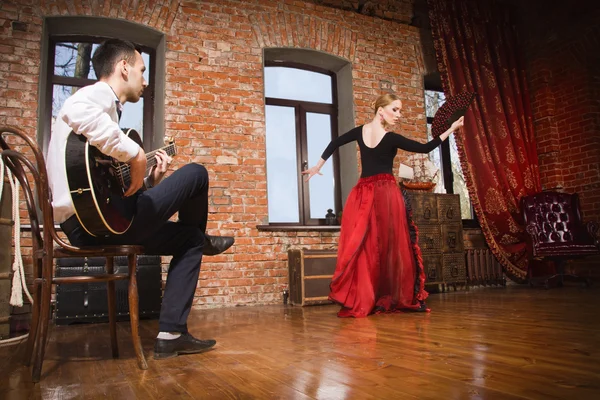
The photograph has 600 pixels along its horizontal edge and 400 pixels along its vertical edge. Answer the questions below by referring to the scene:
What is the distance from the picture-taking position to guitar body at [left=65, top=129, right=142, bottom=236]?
1.59m

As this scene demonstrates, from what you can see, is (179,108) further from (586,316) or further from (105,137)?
(586,316)

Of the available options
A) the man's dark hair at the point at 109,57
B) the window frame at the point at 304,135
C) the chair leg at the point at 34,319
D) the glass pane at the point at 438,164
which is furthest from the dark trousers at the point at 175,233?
the glass pane at the point at 438,164

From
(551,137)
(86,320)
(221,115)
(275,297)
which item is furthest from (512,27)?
(86,320)

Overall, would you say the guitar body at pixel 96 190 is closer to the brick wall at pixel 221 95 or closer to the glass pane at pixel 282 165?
the brick wall at pixel 221 95

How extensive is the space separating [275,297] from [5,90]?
3256 mm

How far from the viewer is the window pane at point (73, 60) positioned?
4902 mm

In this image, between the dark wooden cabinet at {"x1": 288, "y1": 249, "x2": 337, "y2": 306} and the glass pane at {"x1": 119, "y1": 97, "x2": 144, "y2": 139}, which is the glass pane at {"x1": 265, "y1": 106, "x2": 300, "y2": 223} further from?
the glass pane at {"x1": 119, "y1": 97, "x2": 144, "y2": 139}

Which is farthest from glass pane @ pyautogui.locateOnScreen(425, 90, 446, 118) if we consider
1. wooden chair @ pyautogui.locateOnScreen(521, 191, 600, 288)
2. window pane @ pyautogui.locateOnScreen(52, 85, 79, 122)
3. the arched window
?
window pane @ pyautogui.locateOnScreen(52, 85, 79, 122)

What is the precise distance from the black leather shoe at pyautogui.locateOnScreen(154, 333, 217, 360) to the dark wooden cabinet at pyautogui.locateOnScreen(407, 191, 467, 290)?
380cm

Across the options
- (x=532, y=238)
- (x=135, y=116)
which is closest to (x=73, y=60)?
(x=135, y=116)

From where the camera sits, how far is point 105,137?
1.59 m

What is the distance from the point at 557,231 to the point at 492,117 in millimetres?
1748

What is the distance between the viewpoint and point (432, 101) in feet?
22.7

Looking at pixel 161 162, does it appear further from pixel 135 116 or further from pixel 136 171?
pixel 135 116
